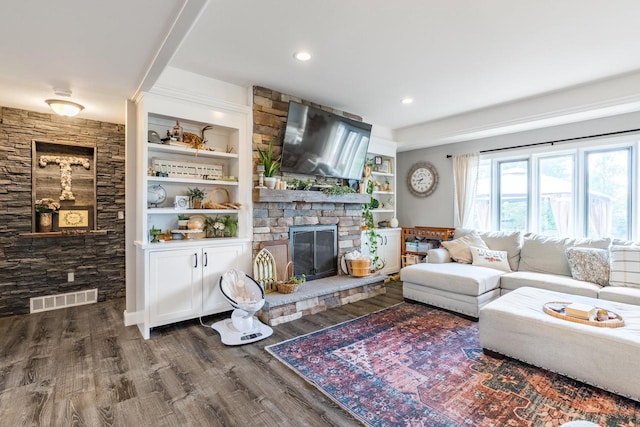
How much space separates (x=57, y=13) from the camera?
1928 mm

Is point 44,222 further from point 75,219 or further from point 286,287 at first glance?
point 286,287

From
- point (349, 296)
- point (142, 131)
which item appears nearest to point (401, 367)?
point (349, 296)

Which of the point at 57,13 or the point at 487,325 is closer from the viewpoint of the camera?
the point at 57,13

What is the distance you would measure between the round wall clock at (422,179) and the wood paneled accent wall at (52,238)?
15.8 ft

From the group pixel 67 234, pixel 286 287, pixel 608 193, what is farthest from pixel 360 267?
pixel 67 234

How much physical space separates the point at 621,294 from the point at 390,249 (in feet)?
9.85

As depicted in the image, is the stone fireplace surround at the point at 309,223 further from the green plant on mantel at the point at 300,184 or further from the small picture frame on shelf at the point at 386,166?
the small picture frame on shelf at the point at 386,166

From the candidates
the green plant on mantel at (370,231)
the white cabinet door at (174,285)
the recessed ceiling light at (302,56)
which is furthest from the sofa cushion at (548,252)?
the white cabinet door at (174,285)

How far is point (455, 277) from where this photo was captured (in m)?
3.61

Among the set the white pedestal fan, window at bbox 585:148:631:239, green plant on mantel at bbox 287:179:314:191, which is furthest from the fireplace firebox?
window at bbox 585:148:631:239

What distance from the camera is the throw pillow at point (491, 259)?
13.3 feet

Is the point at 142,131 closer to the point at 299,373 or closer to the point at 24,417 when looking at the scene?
the point at 24,417

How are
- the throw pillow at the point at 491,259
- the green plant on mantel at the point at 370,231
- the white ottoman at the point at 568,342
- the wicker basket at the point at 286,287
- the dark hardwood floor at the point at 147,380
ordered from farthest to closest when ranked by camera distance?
the green plant on mantel at the point at 370,231
the throw pillow at the point at 491,259
the wicker basket at the point at 286,287
the white ottoman at the point at 568,342
the dark hardwood floor at the point at 147,380

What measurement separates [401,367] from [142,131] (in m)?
3.16
